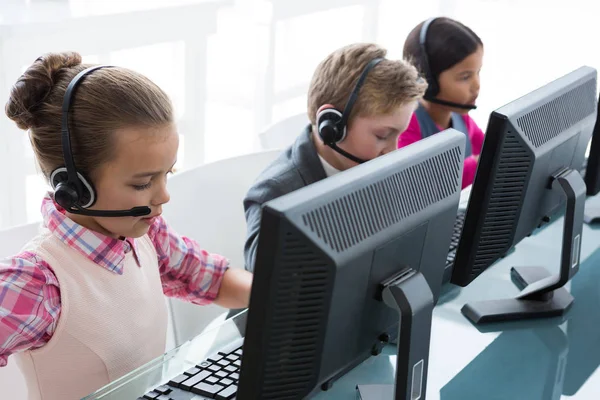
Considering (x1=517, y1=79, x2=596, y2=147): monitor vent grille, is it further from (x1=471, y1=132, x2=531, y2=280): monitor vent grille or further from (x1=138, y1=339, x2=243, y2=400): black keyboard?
(x1=138, y1=339, x2=243, y2=400): black keyboard

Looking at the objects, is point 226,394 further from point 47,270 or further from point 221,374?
point 47,270

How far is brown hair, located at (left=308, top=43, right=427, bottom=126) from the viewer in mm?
1666

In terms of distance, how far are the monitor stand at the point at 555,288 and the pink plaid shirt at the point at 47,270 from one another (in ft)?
1.77

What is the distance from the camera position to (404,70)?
169cm

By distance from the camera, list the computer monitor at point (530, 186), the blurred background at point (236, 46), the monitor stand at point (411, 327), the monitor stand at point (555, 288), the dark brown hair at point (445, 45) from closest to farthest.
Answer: the monitor stand at point (411, 327), the computer monitor at point (530, 186), the monitor stand at point (555, 288), the dark brown hair at point (445, 45), the blurred background at point (236, 46)

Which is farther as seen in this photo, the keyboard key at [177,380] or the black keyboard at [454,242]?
the black keyboard at [454,242]

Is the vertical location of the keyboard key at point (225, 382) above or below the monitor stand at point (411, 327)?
below

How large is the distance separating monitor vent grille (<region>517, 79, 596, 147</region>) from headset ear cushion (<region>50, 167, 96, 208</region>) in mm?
633

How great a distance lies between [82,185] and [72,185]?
2cm

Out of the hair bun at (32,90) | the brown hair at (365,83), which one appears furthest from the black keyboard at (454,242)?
the hair bun at (32,90)

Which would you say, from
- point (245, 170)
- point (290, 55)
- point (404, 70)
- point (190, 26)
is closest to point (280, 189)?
point (245, 170)

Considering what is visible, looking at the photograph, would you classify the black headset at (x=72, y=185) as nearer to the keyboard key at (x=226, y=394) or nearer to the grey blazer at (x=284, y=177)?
the keyboard key at (x=226, y=394)

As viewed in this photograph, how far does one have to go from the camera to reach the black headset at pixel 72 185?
1.10 m

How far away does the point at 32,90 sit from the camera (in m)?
1.12
